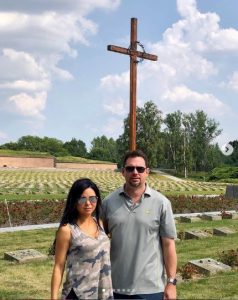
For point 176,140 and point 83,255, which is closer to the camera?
point 83,255

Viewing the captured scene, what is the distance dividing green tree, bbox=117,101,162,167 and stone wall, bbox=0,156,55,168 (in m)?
11.9

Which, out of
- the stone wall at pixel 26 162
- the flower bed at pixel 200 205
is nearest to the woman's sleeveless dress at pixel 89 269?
the flower bed at pixel 200 205

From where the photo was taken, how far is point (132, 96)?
492 inches

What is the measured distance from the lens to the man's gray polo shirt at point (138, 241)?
363cm

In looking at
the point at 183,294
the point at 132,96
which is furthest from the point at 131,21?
the point at 183,294

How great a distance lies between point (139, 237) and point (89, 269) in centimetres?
41

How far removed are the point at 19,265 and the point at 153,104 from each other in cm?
6439

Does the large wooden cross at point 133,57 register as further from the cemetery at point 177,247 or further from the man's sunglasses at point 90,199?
the man's sunglasses at point 90,199

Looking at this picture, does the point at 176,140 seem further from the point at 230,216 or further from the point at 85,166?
the point at 230,216

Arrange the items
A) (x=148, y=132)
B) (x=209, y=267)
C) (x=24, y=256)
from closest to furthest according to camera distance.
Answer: (x=209, y=267), (x=24, y=256), (x=148, y=132)

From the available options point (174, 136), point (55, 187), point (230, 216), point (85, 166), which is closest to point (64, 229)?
point (230, 216)

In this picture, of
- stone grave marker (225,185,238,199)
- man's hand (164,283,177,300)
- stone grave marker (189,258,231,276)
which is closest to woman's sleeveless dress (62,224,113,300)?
man's hand (164,283,177,300)

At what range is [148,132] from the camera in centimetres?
7131

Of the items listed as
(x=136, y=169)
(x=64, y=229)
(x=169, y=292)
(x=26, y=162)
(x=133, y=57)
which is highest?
(x=133, y=57)
